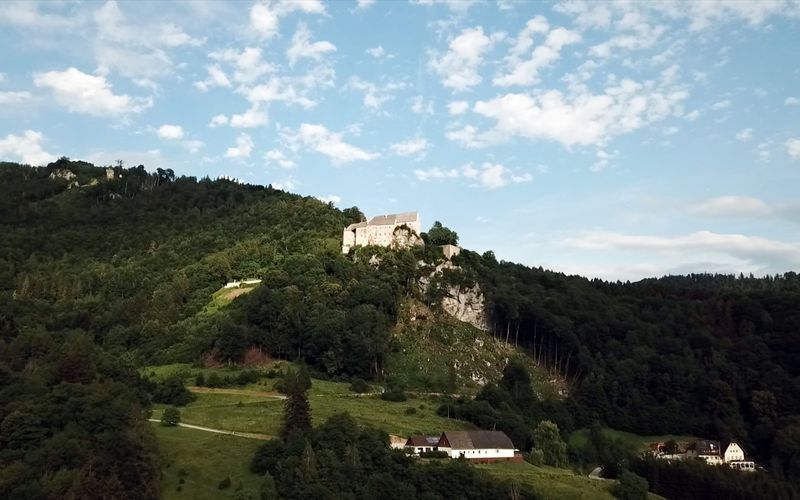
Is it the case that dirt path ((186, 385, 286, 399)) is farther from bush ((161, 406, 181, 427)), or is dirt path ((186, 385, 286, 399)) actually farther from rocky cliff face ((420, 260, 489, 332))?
rocky cliff face ((420, 260, 489, 332))

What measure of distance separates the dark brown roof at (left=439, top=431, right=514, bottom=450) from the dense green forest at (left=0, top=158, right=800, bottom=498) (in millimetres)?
8128

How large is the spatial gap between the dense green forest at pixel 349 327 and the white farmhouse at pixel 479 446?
27.0ft

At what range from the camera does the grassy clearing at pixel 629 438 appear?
9838 cm

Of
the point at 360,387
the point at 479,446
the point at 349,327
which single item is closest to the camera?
the point at 479,446

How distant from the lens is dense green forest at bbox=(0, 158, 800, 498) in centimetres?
8512

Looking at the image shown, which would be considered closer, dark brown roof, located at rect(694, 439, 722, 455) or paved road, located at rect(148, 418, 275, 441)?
paved road, located at rect(148, 418, 275, 441)

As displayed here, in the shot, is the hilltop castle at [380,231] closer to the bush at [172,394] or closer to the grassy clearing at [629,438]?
the grassy clearing at [629,438]

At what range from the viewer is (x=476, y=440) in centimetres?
7494

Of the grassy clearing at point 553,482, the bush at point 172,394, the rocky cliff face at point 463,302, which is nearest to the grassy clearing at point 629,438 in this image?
the grassy clearing at point 553,482

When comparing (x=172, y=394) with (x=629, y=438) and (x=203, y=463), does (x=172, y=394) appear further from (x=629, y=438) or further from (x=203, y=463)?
(x=629, y=438)

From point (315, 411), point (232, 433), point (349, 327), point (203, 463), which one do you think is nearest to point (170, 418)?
point (232, 433)

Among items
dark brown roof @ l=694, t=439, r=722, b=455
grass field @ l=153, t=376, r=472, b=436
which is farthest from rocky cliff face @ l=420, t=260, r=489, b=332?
dark brown roof @ l=694, t=439, r=722, b=455

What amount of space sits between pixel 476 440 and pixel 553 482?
10.2m

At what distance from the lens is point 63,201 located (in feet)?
627
